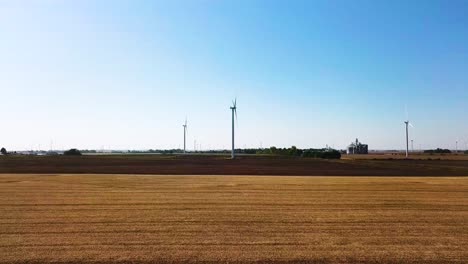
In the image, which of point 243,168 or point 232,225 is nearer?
point 232,225

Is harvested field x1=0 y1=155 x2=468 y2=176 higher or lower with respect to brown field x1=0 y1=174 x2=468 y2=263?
higher

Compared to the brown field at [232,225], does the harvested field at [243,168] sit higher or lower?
higher

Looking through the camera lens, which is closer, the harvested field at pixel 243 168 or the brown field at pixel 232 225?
the brown field at pixel 232 225

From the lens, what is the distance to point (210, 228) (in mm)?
19812

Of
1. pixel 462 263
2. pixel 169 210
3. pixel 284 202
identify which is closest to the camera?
pixel 462 263

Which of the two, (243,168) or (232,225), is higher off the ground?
(243,168)

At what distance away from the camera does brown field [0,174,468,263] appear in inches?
613

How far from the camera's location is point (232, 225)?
20469 mm

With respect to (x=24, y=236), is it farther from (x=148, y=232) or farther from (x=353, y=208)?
A: (x=353, y=208)

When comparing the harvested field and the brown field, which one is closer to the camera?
the brown field

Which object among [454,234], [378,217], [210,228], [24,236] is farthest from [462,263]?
[24,236]

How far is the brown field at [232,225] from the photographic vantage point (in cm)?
1556

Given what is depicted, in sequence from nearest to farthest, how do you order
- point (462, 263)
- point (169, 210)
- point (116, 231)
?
point (462, 263), point (116, 231), point (169, 210)

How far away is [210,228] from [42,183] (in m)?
23.5
